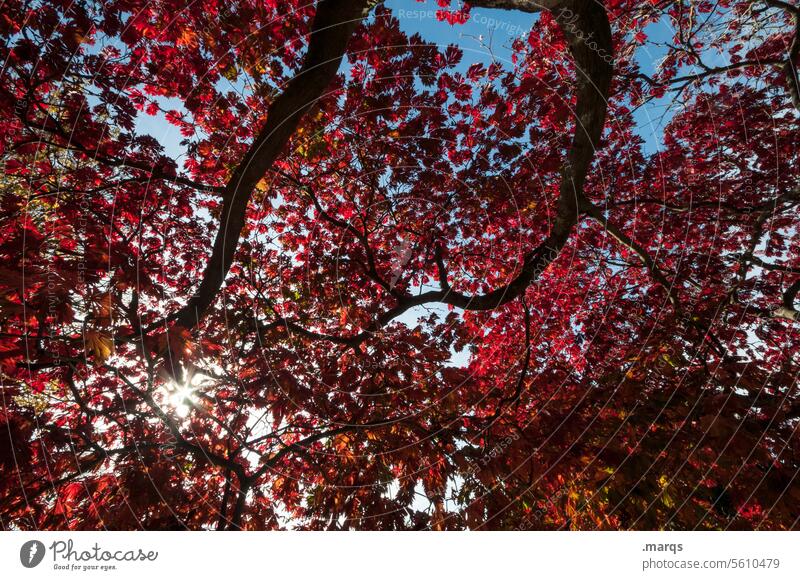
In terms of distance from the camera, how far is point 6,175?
20.1 feet

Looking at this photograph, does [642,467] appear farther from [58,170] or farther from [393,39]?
[58,170]

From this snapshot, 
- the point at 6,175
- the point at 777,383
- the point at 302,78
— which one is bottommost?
the point at 777,383

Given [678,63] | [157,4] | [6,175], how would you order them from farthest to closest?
[678,63]
[6,175]
[157,4]

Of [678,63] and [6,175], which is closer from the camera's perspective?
[6,175]

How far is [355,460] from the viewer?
699cm

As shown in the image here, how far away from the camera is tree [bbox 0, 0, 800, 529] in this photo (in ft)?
14.6

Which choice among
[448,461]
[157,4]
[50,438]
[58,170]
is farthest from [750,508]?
[58,170]

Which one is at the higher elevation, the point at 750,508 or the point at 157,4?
the point at 157,4

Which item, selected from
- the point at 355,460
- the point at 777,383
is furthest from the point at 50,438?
the point at 777,383

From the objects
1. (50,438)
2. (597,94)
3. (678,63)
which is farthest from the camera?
(678,63)

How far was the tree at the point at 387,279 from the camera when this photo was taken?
446cm

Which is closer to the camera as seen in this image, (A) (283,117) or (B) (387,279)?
(A) (283,117)

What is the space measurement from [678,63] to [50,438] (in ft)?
43.7

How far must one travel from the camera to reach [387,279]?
9.83 m
